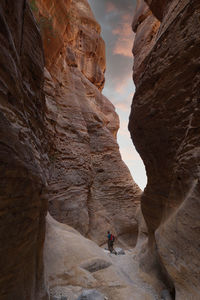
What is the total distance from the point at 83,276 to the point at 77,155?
9.08 m

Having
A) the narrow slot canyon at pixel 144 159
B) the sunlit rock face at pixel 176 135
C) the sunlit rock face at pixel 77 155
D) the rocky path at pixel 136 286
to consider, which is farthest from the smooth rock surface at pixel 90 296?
the sunlit rock face at pixel 77 155

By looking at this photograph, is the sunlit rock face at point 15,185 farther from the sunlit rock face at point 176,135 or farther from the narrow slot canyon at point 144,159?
the sunlit rock face at point 176,135

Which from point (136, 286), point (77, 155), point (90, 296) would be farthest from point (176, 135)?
point (77, 155)

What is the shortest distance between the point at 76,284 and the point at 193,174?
12.7ft

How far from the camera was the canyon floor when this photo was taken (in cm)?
397

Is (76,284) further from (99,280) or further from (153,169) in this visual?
(153,169)

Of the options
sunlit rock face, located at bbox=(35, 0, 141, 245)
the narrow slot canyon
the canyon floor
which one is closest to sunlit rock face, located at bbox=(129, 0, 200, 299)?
the narrow slot canyon

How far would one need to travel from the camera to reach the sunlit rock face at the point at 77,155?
1084 cm

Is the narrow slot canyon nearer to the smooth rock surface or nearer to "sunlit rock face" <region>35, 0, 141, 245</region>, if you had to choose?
the smooth rock surface

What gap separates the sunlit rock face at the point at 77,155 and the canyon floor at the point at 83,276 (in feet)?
16.6

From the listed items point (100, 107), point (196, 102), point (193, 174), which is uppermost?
point (100, 107)

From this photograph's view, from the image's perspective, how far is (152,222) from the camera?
6023 mm

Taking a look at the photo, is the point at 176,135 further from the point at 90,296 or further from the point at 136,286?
the point at 136,286

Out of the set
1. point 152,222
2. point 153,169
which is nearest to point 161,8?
point 153,169
